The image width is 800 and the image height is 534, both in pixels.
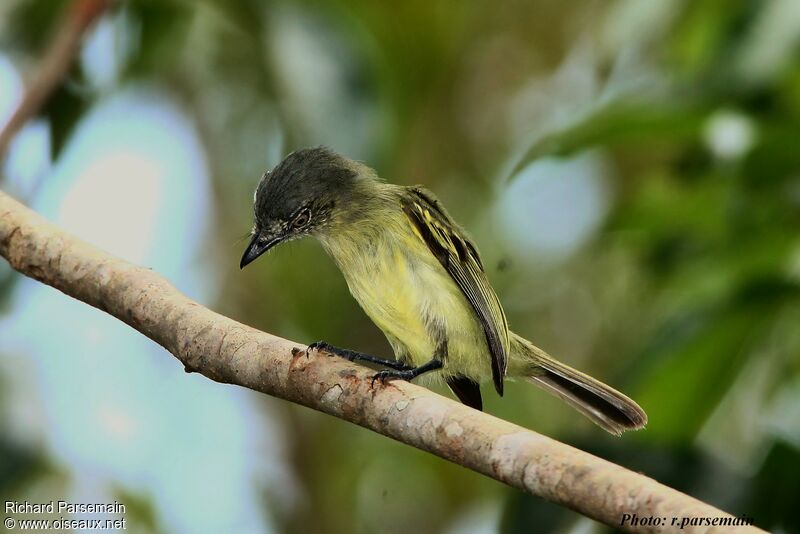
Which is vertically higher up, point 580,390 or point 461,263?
point 461,263

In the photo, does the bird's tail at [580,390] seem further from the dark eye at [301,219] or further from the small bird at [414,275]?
the dark eye at [301,219]

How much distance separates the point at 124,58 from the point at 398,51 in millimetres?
1346

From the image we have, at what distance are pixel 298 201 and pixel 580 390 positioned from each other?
1190 millimetres

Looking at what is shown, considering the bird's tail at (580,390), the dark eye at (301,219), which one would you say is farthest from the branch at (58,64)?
the bird's tail at (580,390)

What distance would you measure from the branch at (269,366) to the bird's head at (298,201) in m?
0.96

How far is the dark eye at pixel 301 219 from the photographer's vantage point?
3.75 m

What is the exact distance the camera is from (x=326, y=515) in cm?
557

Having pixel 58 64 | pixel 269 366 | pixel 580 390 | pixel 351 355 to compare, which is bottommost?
pixel 269 366

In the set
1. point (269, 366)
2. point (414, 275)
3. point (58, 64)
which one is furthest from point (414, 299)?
point (58, 64)

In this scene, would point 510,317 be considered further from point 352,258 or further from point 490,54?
point 352,258

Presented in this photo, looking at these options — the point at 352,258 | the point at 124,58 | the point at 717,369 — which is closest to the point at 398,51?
the point at 124,58

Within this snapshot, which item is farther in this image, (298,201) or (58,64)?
(298,201)

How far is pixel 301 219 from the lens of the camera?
3.76 meters

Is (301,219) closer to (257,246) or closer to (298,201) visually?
(298,201)
